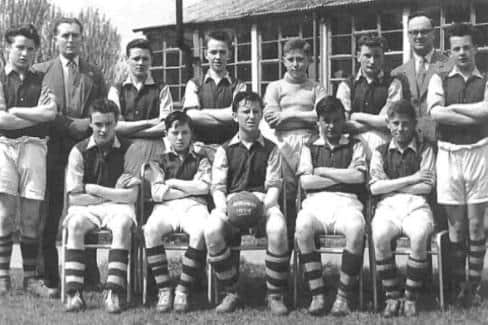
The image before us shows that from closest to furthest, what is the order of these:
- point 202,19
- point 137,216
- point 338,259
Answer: point 137,216
point 338,259
point 202,19

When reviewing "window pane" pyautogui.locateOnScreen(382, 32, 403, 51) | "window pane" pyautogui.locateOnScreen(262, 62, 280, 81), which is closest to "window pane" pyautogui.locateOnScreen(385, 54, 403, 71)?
"window pane" pyautogui.locateOnScreen(382, 32, 403, 51)

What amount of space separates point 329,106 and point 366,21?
9.24 m

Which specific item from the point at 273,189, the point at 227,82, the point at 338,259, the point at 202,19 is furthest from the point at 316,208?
the point at 202,19

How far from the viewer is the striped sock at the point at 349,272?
5.39 meters

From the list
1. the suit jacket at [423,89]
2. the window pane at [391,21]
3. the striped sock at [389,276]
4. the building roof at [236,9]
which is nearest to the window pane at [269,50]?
the building roof at [236,9]

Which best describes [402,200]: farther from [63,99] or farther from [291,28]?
[291,28]

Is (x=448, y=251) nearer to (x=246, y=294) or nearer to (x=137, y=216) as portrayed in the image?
(x=246, y=294)

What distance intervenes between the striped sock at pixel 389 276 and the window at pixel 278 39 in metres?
10.4

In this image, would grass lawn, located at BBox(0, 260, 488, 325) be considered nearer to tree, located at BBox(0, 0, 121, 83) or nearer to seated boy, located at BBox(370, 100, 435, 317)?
seated boy, located at BBox(370, 100, 435, 317)

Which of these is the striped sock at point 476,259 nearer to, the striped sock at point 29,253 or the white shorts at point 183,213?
the white shorts at point 183,213

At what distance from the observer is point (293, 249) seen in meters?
5.85

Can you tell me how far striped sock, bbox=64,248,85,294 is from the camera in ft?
18.5

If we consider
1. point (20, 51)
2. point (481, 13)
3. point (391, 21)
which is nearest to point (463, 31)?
point (20, 51)

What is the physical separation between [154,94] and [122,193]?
3.10 feet
